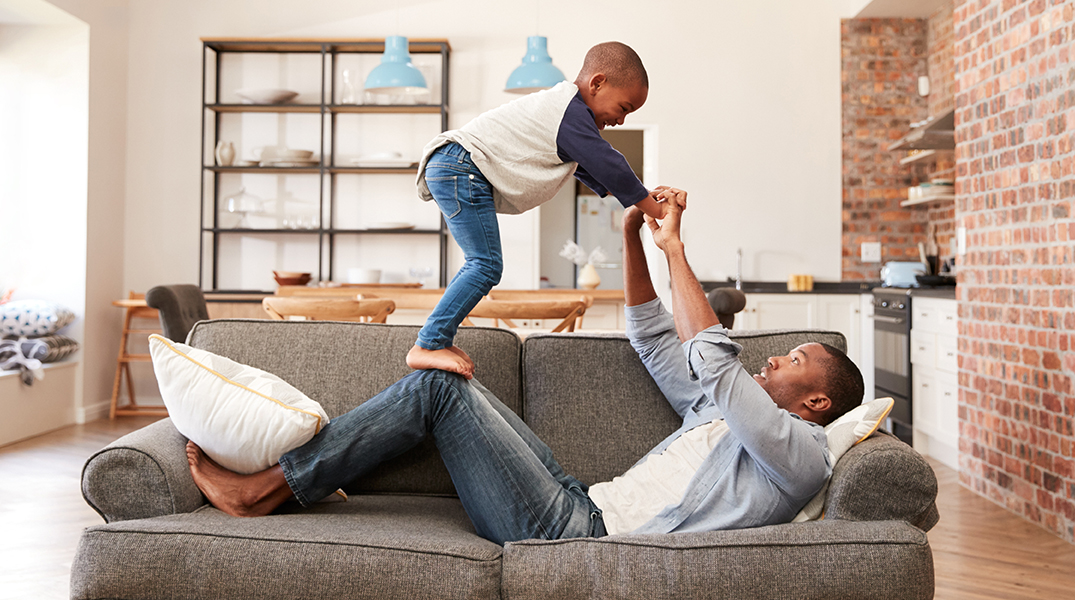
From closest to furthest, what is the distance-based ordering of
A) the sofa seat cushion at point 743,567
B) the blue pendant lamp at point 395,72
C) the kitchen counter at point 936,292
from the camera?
the sofa seat cushion at point 743,567, the kitchen counter at point 936,292, the blue pendant lamp at point 395,72

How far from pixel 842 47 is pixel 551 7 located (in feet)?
7.32

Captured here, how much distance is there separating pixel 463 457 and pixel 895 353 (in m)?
3.84

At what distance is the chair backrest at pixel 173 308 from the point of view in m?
3.57

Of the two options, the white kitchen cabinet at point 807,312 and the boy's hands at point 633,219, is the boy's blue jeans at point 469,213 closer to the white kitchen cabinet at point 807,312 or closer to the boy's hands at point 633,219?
the boy's hands at point 633,219

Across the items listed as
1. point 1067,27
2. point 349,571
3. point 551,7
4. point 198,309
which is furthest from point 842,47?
point 349,571

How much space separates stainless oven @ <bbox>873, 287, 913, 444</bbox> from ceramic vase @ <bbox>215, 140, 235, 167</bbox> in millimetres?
4602

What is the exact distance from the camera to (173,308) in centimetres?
364

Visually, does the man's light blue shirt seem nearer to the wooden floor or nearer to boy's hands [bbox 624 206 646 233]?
boy's hands [bbox 624 206 646 233]

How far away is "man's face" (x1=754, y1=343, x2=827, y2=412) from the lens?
5.38ft

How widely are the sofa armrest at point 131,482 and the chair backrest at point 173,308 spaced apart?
2115 mm

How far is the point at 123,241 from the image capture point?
5.86 metres

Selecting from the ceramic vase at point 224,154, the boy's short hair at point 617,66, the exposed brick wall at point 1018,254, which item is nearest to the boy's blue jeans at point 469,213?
the boy's short hair at point 617,66

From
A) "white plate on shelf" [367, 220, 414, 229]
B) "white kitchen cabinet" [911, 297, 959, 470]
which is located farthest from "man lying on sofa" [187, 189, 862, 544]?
"white plate on shelf" [367, 220, 414, 229]

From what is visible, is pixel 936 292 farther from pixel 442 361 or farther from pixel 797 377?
pixel 442 361
